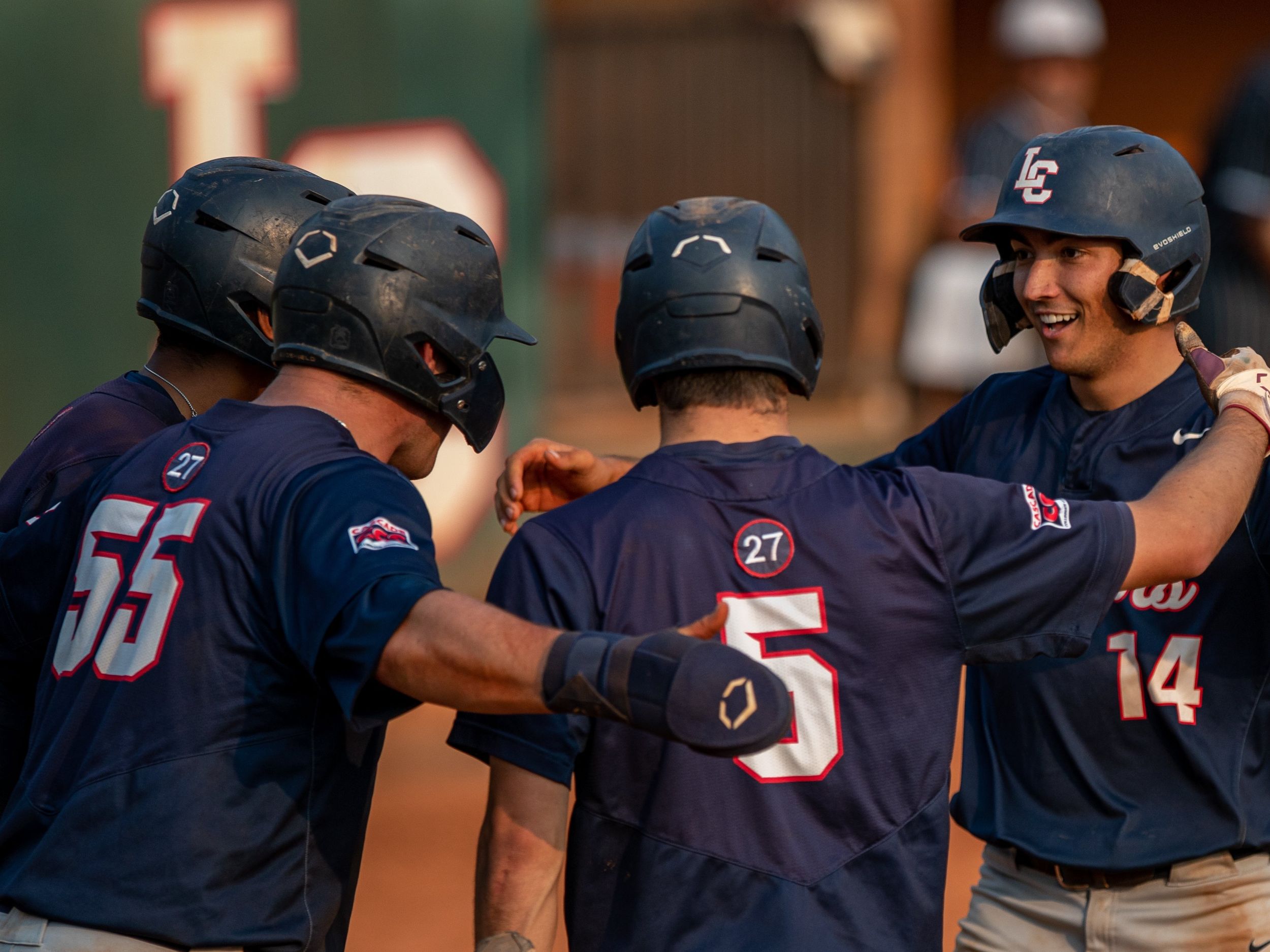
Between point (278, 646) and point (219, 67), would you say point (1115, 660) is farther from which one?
point (219, 67)

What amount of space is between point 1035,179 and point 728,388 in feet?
3.89

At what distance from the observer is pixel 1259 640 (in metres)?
3.69

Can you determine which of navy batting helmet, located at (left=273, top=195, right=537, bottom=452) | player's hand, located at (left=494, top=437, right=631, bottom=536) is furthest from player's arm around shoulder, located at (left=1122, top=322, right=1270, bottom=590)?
navy batting helmet, located at (left=273, top=195, right=537, bottom=452)

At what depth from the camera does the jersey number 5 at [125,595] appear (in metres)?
3.00

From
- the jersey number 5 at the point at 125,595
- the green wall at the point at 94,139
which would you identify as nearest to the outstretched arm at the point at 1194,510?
the jersey number 5 at the point at 125,595

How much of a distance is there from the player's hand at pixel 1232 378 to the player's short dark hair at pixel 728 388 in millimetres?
1066

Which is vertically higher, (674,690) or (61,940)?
(674,690)

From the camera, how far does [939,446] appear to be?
4.23 metres

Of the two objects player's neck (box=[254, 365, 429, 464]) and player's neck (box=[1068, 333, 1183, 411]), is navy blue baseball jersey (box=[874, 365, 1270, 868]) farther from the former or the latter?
player's neck (box=[254, 365, 429, 464])

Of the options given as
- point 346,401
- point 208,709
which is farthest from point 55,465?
point 208,709

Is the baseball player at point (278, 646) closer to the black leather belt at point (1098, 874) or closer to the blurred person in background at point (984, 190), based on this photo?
the black leather belt at point (1098, 874)

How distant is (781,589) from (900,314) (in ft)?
38.5

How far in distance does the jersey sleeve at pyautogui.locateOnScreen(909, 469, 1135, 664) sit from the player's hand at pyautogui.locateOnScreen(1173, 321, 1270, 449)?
0.54 m

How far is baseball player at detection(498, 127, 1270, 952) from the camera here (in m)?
3.67
